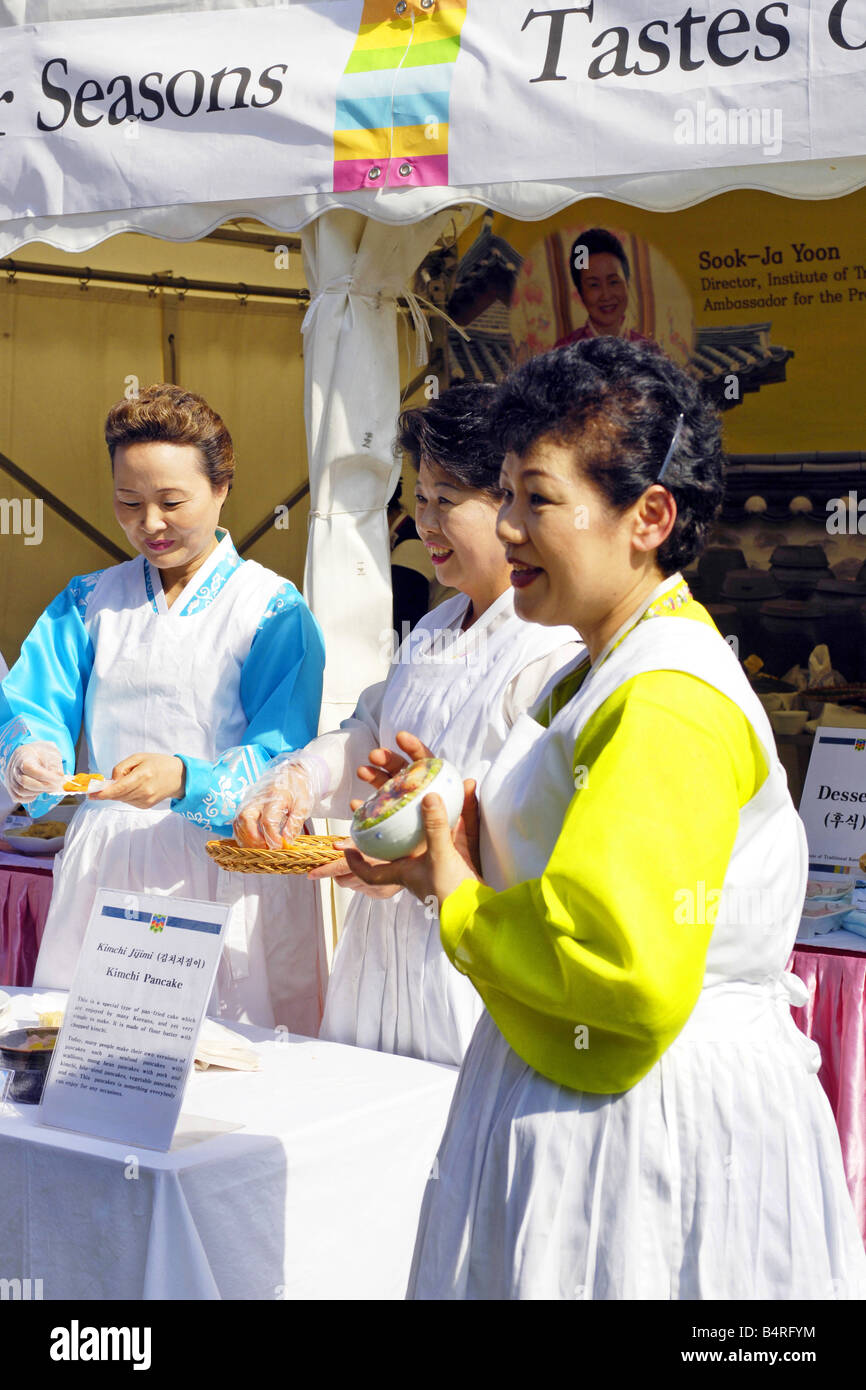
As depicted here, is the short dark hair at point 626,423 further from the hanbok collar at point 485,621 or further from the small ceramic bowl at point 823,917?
the small ceramic bowl at point 823,917

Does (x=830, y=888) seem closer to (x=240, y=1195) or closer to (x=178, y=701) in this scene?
(x=178, y=701)

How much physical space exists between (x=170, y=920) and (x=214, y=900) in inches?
32.7

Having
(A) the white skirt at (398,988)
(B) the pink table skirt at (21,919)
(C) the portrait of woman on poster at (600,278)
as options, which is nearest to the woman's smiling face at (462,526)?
(A) the white skirt at (398,988)

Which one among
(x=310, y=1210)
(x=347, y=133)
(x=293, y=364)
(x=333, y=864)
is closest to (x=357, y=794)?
(x=333, y=864)

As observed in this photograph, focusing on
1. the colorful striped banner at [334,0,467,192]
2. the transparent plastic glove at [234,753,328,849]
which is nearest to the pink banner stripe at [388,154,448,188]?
the colorful striped banner at [334,0,467,192]

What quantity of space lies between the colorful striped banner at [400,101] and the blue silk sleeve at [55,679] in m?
1.17

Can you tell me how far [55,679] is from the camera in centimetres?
275

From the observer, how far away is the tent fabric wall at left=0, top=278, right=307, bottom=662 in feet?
→ 17.9

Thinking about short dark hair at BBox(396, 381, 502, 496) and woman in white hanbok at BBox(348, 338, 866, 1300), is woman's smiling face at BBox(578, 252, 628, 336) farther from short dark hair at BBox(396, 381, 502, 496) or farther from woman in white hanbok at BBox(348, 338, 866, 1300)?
woman in white hanbok at BBox(348, 338, 866, 1300)

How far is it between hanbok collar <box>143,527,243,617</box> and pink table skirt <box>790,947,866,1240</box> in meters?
1.41

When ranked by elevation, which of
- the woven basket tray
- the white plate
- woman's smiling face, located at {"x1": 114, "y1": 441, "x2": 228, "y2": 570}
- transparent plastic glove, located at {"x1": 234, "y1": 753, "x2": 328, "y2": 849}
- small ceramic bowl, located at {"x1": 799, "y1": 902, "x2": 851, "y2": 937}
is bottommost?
small ceramic bowl, located at {"x1": 799, "y1": 902, "x2": 851, "y2": 937}

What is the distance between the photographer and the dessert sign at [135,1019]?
5.70ft

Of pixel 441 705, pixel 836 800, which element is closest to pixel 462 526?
pixel 441 705
